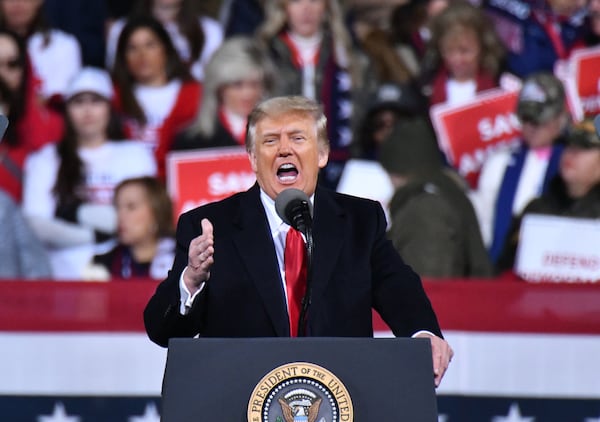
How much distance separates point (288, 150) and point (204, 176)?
3.47 meters

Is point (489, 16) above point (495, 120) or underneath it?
above

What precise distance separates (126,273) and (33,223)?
674 millimetres

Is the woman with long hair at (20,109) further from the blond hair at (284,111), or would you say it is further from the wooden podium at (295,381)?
the wooden podium at (295,381)

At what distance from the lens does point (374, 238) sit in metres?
3.77

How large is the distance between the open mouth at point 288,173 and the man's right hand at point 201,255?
0.38 metres

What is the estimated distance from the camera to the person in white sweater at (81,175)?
693 centimetres

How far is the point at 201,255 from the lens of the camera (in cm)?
325

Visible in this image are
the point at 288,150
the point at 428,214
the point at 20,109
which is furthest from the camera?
the point at 20,109

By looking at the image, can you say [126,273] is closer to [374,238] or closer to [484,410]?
[484,410]

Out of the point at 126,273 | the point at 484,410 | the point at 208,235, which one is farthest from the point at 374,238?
the point at 126,273

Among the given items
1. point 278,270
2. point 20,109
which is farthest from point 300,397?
point 20,109

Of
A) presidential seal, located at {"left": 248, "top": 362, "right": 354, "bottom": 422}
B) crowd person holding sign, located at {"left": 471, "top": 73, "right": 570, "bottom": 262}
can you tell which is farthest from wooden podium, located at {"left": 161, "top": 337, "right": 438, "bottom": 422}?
crowd person holding sign, located at {"left": 471, "top": 73, "right": 570, "bottom": 262}

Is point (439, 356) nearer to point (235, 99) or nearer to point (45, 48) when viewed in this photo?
point (235, 99)

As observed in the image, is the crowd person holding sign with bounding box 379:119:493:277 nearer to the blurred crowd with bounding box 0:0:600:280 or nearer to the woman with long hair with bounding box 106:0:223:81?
the blurred crowd with bounding box 0:0:600:280
